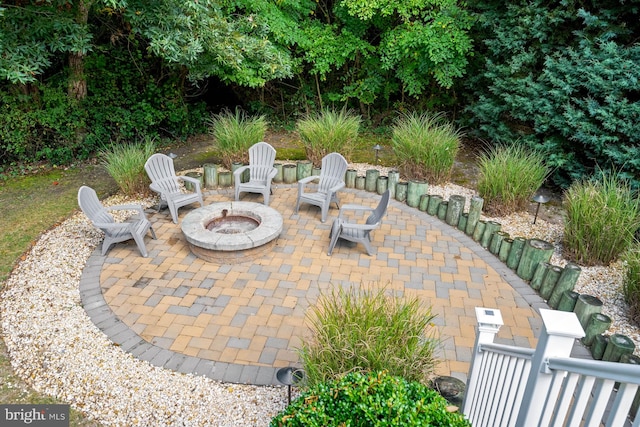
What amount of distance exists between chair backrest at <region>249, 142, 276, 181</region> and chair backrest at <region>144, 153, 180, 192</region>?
3.77 ft

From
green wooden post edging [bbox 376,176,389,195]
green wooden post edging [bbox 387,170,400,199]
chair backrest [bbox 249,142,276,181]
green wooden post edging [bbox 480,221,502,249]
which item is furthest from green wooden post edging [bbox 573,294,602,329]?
chair backrest [bbox 249,142,276,181]

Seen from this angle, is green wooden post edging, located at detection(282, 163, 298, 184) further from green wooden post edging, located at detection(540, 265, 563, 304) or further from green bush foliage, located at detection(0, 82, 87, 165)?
green wooden post edging, located at detection(540, 265, 563, 304)

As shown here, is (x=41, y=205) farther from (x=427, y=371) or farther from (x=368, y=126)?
(x=368, y=126)

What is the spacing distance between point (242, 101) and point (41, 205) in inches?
260

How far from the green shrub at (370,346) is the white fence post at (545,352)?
3.27ft

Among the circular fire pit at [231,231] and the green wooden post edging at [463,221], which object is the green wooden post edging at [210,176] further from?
the green wooden post edging at [463,221]

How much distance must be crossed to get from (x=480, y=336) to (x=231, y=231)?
3608 mm

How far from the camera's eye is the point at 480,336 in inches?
93.3

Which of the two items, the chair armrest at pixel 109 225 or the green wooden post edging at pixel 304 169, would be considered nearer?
the chair armrest at pixel 109 225

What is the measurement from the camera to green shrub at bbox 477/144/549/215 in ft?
18.8

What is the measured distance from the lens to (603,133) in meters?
5.96

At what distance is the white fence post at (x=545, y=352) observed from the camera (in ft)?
5.05

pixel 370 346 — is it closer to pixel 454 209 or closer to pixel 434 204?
pixel 454 209

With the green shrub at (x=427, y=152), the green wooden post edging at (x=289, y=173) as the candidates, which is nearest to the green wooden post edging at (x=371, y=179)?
the green shrub at (x=427, y=152)
